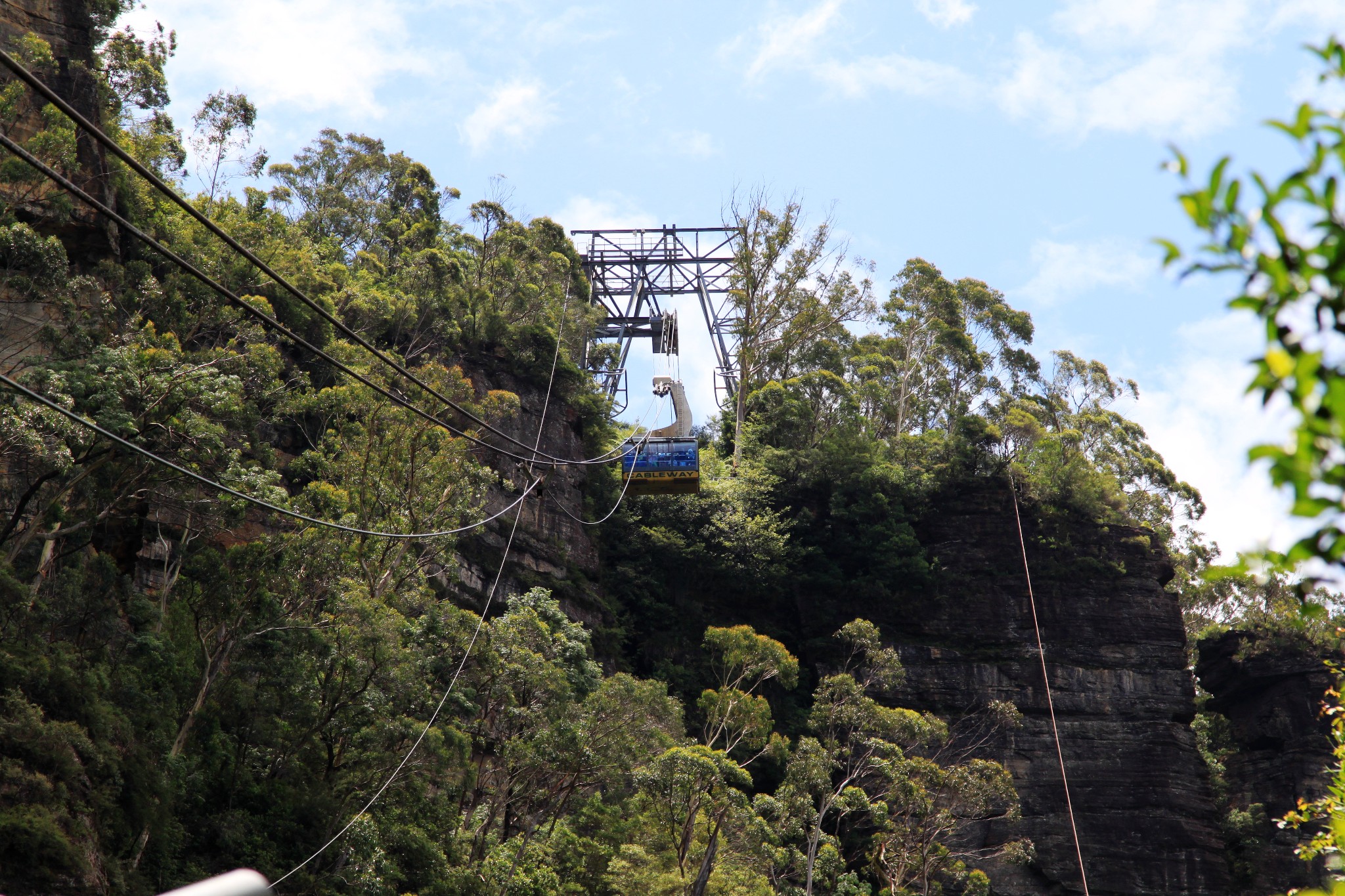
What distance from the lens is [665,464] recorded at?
28297 mm

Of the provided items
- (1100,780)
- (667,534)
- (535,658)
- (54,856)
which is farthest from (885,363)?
(54,856)

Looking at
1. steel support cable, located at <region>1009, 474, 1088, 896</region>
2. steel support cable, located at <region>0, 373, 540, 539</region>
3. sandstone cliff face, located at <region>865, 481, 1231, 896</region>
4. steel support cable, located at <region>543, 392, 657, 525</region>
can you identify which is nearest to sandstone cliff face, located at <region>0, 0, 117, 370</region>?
steel support cable, located at <region>0, 373, 540, 539</region>

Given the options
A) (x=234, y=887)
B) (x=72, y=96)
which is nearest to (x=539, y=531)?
(x=72, y=96)

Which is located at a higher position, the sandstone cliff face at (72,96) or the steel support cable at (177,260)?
the sandstone cliff face at (72,96)

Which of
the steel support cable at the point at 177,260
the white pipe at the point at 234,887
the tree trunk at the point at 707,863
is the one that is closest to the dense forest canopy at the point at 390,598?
the tree trunk at the point at 707,863

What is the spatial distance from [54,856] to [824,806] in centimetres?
1480

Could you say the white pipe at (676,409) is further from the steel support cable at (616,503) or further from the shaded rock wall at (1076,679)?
the shaded rock wall at (1076,679)

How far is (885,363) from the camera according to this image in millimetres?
40500

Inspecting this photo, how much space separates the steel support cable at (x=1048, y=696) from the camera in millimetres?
31281

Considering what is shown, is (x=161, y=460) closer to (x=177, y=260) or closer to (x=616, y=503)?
(x=177, y=260)

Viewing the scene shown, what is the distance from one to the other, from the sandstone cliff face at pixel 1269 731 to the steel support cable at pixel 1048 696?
18.3 feet

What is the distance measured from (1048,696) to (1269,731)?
724 cm

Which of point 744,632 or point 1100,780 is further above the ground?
point 744,632

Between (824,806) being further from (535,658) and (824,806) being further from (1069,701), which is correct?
(1069,701)
